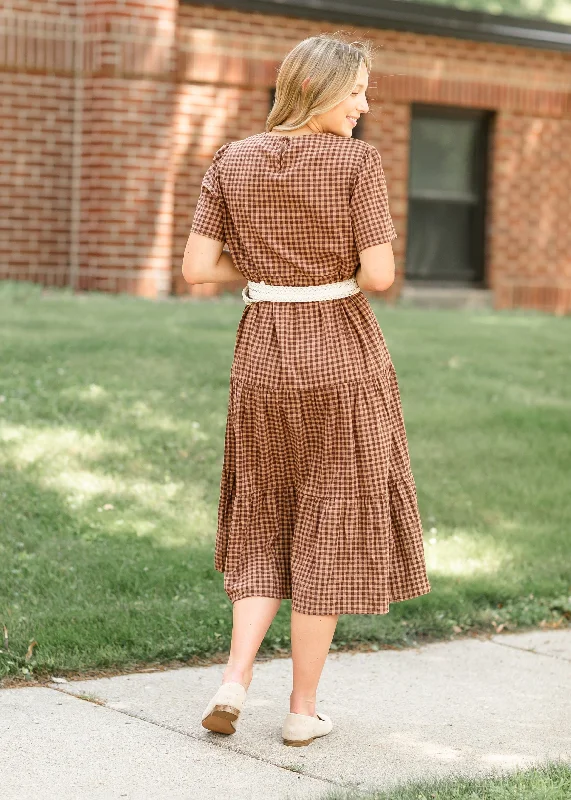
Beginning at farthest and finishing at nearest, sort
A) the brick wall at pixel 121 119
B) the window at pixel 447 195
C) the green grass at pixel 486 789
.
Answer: the window at pixel 447 195 → the brick wall at pixel 121 119 → the green grass at pixel 486 789

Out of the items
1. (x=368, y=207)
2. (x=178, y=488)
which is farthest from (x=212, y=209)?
(x=178, y=488)

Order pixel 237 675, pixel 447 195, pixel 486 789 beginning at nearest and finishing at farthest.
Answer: pixel 486 789 → pixel 237 675 → pixel 447 195

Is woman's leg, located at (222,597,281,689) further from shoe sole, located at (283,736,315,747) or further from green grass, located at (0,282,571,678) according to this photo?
green grass, located at (0,282,571,678)

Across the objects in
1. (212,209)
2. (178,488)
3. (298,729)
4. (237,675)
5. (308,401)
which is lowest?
(178,488)

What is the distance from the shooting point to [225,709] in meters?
3.71

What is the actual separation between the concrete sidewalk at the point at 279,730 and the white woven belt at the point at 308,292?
4.04 feet

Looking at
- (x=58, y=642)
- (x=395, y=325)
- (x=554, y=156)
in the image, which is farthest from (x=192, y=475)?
(x=554, y=156)

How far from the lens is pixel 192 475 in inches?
254

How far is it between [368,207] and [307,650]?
1221 millimetres

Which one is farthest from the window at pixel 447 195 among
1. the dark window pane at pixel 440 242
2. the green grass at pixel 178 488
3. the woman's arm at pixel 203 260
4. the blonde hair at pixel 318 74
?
the blonde hair at pixel 318 74

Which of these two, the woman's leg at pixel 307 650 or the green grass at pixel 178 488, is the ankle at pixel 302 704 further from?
the green grass at pixel 178 488

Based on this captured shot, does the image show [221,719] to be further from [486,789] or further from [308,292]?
[308,292]

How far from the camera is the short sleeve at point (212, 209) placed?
12.7 feet

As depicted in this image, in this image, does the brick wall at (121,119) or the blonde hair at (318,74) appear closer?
the blonde hair at (318,74)
